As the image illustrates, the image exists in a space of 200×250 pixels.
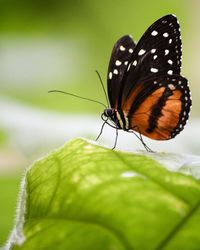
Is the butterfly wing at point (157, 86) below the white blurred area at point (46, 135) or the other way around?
the other way around

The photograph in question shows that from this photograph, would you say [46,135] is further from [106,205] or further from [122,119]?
[106,205]

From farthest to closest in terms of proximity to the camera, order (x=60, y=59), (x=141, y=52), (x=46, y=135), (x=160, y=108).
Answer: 1. (x=60, y=59)
2. (x=46, y=135)
3. (x=160, y=108)
4. (x=141, y=52)

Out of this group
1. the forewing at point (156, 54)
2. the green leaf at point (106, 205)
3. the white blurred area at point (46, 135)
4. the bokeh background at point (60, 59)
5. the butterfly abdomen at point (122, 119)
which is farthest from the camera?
the bokeh background at point (60, 59)

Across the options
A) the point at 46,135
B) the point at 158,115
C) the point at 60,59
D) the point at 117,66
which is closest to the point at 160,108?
the point at 158,115

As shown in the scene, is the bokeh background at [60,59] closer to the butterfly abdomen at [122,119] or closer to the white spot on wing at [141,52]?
the butterfly abdomen at [122,119]

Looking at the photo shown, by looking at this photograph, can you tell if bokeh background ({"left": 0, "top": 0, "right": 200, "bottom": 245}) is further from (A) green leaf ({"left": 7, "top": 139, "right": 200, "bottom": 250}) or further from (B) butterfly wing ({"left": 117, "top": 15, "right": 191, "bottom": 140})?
(A) green leaf ({"left": 7, "top": 139, "right": 200, "bottom": 250})

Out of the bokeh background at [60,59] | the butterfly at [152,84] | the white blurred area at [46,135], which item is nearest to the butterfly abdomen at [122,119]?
the butterfly at [152,84]

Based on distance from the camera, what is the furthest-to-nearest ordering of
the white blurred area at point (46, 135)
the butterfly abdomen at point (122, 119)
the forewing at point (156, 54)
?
the white blurred area at point (46, 135) < the butterfly abdomen at point (122, 119) < the forewing at point (156, 54)

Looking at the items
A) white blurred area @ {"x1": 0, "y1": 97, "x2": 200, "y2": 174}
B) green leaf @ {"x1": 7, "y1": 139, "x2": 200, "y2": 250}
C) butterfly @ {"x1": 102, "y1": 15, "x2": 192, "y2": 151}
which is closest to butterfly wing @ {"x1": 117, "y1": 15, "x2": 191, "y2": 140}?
butterfly @ {"x1": 102, "y1": 15, "x2": 192, "y2": 151}
